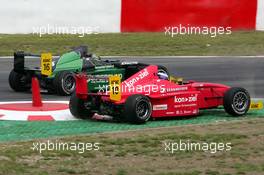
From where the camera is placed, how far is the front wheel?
11.7 metres

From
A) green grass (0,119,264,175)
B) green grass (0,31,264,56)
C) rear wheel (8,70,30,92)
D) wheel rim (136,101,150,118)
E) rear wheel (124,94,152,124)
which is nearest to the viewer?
green grass (0,119,264,175)

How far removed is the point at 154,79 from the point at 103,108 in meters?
0.88

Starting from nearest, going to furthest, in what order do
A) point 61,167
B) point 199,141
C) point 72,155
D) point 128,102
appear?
point 61,167 < point 72,155 < point 199,141 < point 128,102

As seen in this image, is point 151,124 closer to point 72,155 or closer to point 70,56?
point 72,155

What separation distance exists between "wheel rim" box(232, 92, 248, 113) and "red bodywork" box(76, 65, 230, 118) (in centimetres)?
23

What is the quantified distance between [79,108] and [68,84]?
296 centimetres

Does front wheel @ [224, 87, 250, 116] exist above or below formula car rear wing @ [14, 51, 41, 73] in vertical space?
below

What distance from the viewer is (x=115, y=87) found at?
11.0 metres

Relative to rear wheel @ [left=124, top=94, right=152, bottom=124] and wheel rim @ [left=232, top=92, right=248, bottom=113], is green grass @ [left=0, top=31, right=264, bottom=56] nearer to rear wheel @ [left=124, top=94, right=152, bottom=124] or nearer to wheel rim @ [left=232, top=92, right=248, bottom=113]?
wheel rim @ [left=232, top=92, right=248, bottom=113]

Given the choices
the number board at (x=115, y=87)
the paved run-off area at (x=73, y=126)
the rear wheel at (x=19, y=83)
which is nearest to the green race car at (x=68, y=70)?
the rear wheel at (x=19, y=83)

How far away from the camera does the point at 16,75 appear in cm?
1502

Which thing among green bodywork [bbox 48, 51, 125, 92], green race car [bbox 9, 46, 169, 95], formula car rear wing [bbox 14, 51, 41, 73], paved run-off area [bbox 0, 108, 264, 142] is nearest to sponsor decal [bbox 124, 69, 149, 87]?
paved run-off area [bbox 0, 108, 264, 142]

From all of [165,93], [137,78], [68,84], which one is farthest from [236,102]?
[68,84]

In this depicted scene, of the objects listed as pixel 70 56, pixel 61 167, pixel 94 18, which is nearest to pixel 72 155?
pixel 61 167
